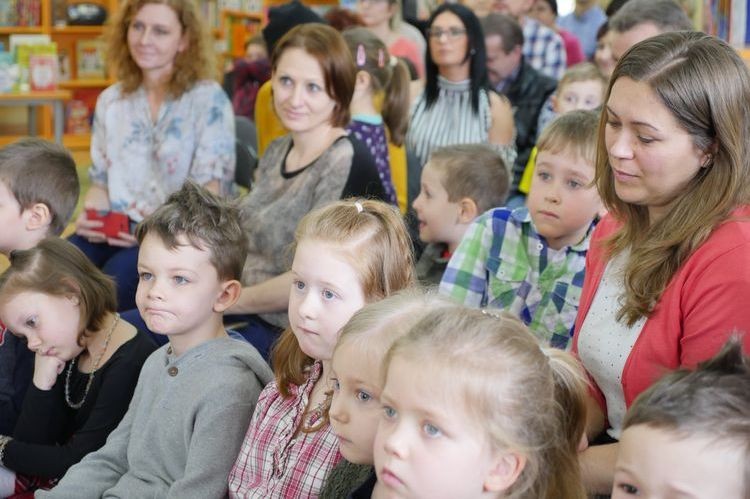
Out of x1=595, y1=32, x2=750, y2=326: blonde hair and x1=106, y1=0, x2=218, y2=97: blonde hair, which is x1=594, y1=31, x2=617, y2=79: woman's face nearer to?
x1=106, y1=0, x2=218, y2=97: blonde hair

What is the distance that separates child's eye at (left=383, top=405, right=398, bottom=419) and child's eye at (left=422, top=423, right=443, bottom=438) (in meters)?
0.06

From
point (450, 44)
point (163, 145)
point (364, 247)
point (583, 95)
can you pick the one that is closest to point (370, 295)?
point (364, 247)

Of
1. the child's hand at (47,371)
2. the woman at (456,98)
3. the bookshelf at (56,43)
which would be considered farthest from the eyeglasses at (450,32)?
the bookshelf at (56,43)

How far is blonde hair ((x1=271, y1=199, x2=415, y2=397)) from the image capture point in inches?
72.0

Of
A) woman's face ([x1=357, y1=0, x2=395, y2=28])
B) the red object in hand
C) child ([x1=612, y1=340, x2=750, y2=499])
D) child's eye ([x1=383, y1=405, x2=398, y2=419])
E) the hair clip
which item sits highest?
woman's face ([x1=357, y1=0, x2=395, y2=28])

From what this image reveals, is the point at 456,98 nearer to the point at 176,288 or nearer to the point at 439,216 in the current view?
the point at 439,216

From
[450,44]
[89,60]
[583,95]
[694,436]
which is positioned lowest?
[89,60]

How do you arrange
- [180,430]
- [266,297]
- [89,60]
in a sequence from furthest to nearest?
[89,60]
[266,297]
[180,430]

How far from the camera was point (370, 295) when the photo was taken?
184 centimetres

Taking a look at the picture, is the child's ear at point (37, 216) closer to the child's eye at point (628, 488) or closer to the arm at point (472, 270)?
the arm at point (472, 270)

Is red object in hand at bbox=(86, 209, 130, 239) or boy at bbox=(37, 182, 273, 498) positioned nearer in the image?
boy at bbox=(37, 182, 273, 498)

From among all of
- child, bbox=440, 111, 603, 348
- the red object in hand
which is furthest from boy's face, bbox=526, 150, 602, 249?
the red object in hand

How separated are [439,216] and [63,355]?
1.09 m

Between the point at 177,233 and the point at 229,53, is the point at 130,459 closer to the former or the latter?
the point at 177,233
